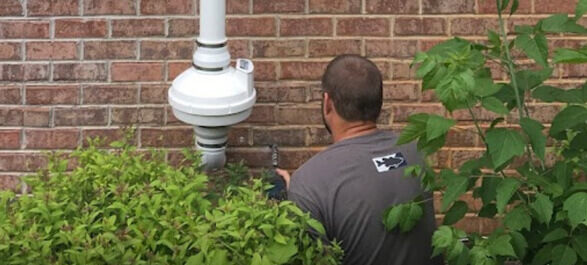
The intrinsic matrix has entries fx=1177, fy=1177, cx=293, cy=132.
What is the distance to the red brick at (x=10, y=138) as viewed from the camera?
4.91m

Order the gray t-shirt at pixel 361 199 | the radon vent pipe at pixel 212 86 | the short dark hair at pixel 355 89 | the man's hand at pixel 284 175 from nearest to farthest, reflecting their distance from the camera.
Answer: the gray t-shirt at pixel 361 199
the short dark hair at pixel 355 89
the radon vent pipe at pixel 212 86
the man's hand at pixel 284 175

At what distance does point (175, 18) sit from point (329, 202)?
1205 millimetres

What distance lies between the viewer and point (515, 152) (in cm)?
339

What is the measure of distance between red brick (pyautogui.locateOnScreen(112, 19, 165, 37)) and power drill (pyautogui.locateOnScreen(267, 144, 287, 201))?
0.67 m

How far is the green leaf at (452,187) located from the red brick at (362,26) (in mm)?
1366

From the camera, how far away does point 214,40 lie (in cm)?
448

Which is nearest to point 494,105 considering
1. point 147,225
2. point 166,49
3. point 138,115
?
point 147,225

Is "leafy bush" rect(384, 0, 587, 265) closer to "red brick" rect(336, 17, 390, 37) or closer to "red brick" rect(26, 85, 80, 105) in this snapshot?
"red brick" rect(336, 17, 390, 37)

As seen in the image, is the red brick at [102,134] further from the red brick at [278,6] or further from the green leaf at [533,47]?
the green leaf at [533,47]

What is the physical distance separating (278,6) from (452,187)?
1.53m

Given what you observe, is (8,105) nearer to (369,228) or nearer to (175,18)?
(175,18)

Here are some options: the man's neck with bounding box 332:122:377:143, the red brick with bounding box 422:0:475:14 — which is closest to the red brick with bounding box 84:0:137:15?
the man's neck with bounding box 332:122:377:143

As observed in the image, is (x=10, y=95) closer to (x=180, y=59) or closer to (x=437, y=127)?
(x=180, y=59)

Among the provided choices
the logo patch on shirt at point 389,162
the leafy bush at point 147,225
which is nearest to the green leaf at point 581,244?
the leafy bush at point 147,225
